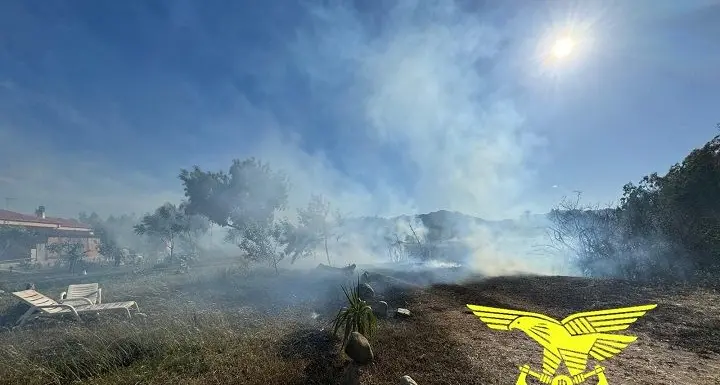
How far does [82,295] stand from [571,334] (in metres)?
15.2

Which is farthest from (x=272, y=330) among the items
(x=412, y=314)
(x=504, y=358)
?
(x=504, y=358)

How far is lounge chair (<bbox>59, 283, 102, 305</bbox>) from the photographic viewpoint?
35.1ft

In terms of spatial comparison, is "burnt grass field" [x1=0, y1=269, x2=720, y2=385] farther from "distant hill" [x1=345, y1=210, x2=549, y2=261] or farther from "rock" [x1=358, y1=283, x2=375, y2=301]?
"distant hill" [x1=345, y1=210, x2=549, y2=261]

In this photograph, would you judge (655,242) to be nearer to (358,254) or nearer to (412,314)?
(412,314)

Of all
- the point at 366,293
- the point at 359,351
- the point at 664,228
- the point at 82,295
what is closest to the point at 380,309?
the point at 366,293

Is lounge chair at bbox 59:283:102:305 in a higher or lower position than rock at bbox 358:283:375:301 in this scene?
higher

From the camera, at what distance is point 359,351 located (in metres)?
5.39

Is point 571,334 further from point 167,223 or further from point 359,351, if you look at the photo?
point 167,223

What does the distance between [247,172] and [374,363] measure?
90.2ft

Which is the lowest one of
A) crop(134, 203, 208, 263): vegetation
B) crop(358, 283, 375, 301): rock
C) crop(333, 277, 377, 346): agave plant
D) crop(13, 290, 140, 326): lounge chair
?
crop(358, 283, 375, 301): rock

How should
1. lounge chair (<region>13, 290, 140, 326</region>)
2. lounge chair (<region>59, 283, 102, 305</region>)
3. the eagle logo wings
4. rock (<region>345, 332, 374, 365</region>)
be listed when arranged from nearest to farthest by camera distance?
the eagle logo wings, rock (<region>345, 332, 374, 365</region>), lounge chair (<region>13, 290, 140, 326</region>), lounge chair (<region>59, 283, 102, 305</region>)

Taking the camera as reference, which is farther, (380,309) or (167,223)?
(167,223)

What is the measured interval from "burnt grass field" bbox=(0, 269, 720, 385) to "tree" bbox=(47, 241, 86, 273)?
785 inches

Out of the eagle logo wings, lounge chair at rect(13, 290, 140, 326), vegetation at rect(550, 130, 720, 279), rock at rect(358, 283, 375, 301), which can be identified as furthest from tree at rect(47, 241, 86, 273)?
vegetation at rect(550, 130, 720, 279)
